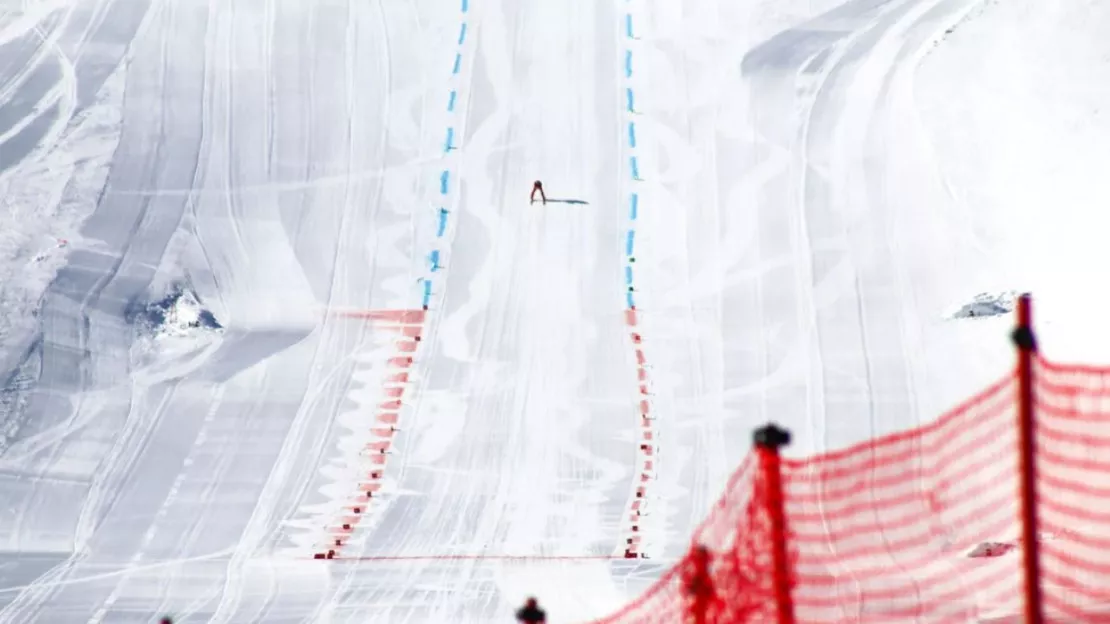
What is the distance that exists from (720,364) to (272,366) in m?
2.84

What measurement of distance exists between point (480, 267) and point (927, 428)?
10.6 ft

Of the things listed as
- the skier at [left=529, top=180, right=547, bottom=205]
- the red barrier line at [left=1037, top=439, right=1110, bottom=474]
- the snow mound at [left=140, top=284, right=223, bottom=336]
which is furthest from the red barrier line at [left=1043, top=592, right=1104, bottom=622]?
the snow mound at [left=140, top=284, right=223, bottom=336]

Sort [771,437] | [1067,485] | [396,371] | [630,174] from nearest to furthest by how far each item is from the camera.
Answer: [771,437], [1067,485], [396,371], [630,174]

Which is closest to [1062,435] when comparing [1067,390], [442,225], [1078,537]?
[1067,390]

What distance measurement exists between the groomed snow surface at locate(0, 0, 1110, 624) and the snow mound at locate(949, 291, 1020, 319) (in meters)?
0.05

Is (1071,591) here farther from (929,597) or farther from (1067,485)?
(1067,485)

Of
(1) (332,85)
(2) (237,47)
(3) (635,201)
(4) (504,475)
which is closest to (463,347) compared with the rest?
(4) (504,475)

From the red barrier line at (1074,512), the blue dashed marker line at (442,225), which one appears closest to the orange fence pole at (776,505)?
the red barrier line at (1074,512)

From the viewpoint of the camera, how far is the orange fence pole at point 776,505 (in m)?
3.37

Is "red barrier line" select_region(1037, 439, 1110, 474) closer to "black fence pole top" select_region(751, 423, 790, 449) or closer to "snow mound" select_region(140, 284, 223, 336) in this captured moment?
"black fence pole top" select_region(751, 423, 790, 449)

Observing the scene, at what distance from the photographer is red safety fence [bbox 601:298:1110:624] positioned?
5578 mm

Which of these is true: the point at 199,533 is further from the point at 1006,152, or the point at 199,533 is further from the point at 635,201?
the point at 1006,152

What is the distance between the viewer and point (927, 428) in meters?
7.44

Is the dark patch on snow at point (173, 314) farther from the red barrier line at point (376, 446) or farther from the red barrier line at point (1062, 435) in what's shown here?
the red barrier line at point (1062, 435)
